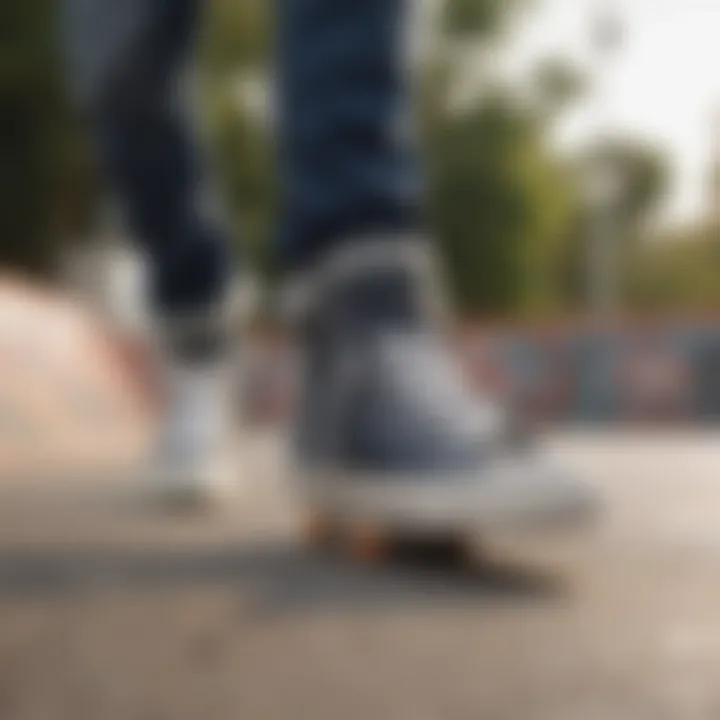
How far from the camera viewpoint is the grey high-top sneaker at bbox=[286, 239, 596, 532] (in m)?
0.81

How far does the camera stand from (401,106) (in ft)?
3.06

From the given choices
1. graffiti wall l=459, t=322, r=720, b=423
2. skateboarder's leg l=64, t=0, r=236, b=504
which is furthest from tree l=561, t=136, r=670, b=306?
skateboarder's leg l=64, t=0, r=236, b=504

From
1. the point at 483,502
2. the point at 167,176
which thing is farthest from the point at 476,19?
the point at 483,502

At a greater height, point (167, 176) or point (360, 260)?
point (167, 176)

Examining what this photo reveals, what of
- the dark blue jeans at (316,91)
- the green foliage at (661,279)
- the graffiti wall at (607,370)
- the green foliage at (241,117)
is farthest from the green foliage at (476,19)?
the dark blue jeans at (316,91)

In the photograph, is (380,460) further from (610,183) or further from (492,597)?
(610,183)

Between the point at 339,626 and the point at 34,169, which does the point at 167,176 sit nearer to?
the point at 339,626

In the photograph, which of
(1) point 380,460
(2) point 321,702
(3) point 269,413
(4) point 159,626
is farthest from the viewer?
(3) point 269,413

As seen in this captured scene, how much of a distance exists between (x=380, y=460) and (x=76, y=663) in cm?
31

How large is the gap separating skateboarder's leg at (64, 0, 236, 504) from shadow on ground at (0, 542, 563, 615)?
1.22 feet

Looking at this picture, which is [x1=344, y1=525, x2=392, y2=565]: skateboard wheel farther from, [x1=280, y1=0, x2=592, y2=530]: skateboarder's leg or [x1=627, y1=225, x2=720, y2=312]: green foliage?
[x1=627, y1=225, x2=720, y2=312]: green foliage

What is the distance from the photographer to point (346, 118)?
0.91 metres

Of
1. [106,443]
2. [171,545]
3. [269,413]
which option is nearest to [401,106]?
[171,545]

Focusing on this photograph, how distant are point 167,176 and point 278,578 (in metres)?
0.53
